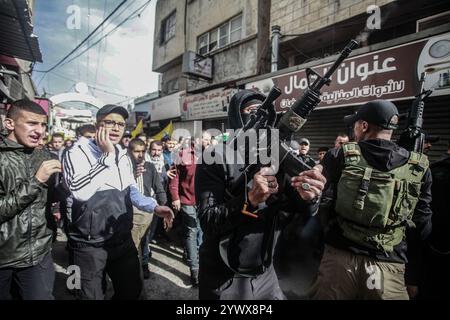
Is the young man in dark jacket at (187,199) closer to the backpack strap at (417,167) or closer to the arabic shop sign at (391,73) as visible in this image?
the backpack strap at (417,167)

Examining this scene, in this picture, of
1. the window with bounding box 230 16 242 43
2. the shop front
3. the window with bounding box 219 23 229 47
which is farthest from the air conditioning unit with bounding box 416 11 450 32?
the window with bounding box 219 23 229 47

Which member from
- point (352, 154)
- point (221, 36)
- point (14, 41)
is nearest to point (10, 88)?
point (14, 41)

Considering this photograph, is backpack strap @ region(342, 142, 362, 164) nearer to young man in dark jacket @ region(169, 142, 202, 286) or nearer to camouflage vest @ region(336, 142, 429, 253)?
camouflage vest @ region(336, 142, 429, 253)

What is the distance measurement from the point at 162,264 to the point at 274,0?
30.2ft

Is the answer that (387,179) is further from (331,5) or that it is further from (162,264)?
(331,5)

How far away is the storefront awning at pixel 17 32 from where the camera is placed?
4.19 m

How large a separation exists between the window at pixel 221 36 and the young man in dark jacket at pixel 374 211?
1024 centimetres

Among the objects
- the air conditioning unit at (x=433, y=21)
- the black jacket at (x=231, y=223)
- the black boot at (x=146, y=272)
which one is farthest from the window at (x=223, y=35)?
the black jacket at (x=231, y=223)

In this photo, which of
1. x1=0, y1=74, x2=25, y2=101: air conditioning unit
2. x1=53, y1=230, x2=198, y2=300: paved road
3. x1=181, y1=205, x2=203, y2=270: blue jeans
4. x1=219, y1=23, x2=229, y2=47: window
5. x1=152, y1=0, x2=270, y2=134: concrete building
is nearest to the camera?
x1=53, y1=230, x2=198, y2=300: paved road

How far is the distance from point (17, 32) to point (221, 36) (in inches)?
342

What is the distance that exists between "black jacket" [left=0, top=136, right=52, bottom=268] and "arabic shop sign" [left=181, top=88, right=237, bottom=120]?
8.80 m

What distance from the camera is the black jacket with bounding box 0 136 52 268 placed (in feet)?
5.95

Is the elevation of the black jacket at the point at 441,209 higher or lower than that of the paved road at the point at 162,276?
higher

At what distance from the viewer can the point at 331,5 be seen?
7547 mm
